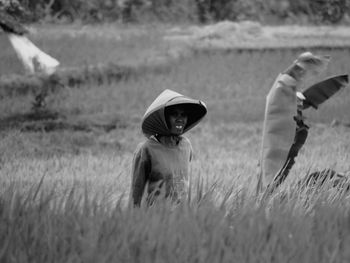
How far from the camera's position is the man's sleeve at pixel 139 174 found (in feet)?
12.8

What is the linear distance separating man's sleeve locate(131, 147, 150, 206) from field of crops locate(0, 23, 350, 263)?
113 mm

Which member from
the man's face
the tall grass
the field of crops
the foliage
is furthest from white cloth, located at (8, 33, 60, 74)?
the tall grass

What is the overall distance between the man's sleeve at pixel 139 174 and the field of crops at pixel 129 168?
0.37 feet

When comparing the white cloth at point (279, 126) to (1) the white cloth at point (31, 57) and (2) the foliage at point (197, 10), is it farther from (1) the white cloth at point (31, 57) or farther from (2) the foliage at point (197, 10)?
(2) the foliage at point (197, 10)

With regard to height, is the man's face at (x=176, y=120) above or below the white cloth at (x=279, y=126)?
above

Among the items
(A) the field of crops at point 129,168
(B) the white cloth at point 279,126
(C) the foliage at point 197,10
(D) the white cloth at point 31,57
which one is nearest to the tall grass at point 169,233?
(A) the field of crops at point 129,168

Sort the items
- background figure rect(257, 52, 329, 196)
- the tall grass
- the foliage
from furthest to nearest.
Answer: the foliage < background figure rect(257, 52, 329, 196) < the tall grass

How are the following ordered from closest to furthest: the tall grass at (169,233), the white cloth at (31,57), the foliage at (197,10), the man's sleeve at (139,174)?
the tall grass at (169,233)
the man's sleeve at (139,174)
the white cloth at (31,57)
the foliage at (197,10)

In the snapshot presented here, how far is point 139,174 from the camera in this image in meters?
3.91

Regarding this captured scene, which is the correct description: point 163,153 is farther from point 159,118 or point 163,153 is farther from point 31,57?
point 31,57

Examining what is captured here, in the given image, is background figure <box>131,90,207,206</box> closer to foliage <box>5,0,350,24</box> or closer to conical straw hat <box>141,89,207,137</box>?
conical straw hat <box>141,89,207,137</box>

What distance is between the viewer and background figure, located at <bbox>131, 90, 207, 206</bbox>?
3926mm

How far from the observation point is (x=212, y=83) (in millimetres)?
10953

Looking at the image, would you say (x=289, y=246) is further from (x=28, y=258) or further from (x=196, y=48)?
(x=196, y=48)
